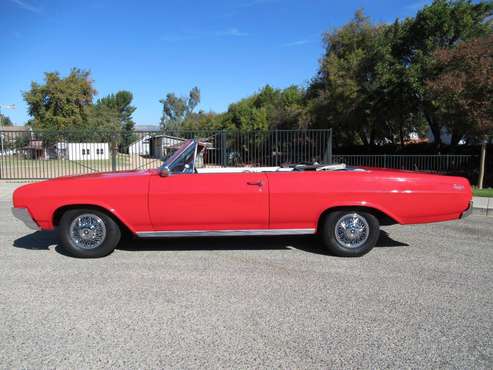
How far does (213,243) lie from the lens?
6102 mm

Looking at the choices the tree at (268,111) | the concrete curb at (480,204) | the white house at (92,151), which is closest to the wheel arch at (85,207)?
the concrete curb at (480,204)

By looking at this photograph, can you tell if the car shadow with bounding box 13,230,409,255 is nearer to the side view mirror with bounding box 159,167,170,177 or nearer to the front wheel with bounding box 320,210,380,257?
the front wheel with bounding box 320,210,380,257

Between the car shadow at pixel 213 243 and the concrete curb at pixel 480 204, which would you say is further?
the concrete curb at pixel 480 204

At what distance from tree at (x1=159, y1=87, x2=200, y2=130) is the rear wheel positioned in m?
92.6

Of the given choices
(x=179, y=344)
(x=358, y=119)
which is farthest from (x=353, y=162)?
(x=179, y=344)

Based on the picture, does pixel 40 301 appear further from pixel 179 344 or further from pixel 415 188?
pixel 415 188

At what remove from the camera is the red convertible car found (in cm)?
513

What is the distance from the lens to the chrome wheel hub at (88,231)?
5.22m

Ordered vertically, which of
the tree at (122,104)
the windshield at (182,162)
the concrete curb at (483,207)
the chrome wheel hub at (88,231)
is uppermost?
the tree at (122,104)

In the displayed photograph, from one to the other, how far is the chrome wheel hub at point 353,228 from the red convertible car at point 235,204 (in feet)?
0.04

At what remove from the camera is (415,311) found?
3.64 metres

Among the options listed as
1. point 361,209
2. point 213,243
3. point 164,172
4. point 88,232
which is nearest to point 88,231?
point 88,232

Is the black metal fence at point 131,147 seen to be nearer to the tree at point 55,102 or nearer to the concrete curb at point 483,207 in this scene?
the concrete curb at point 483,207

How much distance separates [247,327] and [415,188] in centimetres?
306
